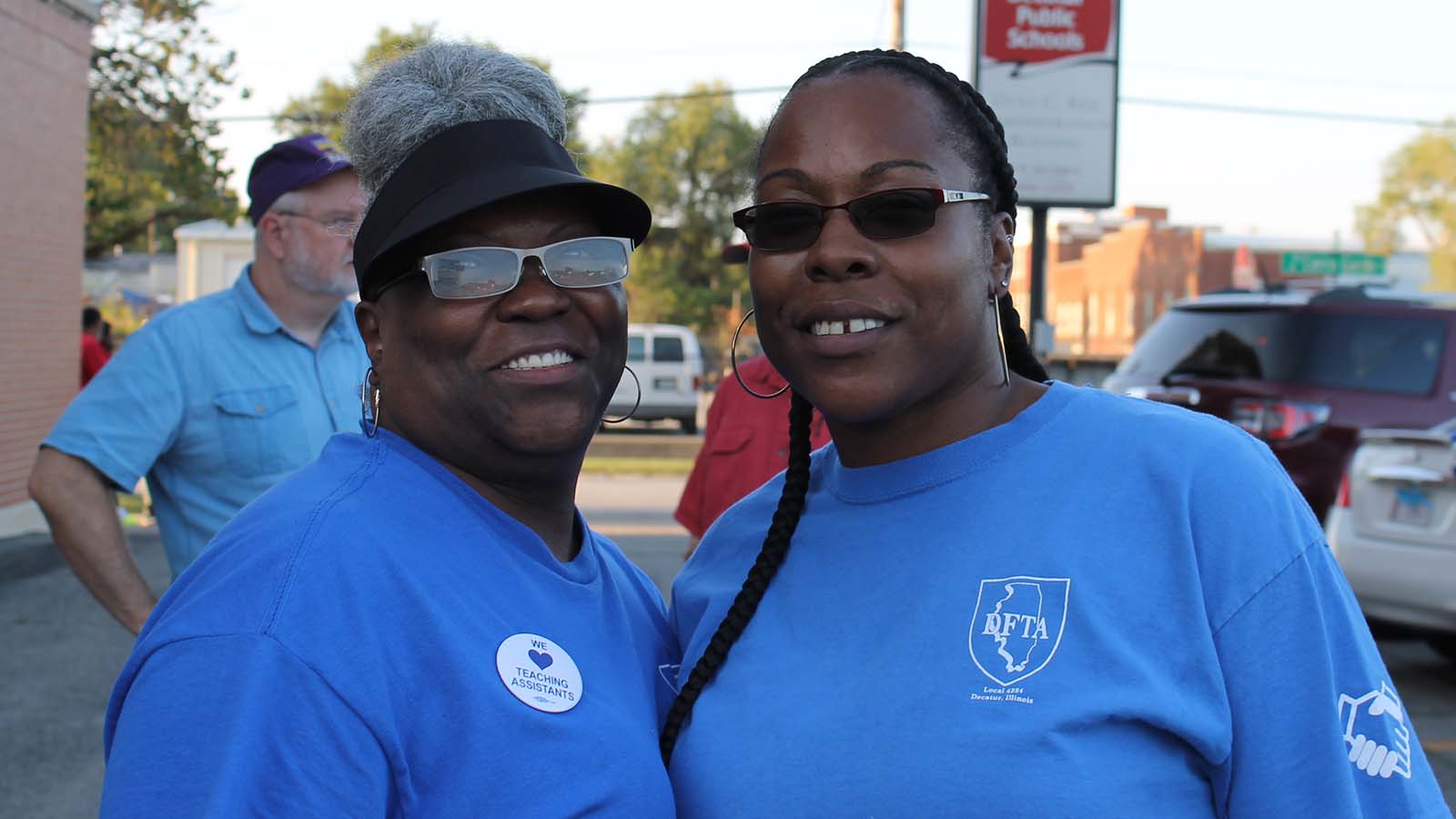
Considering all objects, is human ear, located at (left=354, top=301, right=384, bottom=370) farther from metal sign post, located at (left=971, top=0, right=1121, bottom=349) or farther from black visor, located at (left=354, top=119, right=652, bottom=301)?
metal sign post, located at (left=971, top=0, right=1121, bottom=349)

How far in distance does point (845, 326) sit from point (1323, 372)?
22.4ft

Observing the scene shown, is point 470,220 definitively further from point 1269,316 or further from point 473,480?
point 1269,316

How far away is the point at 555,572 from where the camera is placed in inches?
76.4

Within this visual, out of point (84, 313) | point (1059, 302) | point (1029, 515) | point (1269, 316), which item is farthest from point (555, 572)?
point (1059, 302)

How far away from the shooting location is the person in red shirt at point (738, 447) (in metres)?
4.64

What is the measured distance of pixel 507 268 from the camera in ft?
6.27

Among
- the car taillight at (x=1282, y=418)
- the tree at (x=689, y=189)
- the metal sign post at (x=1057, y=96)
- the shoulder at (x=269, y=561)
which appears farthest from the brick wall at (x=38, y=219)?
the tree at (x=689, y=189)

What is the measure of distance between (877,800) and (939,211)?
865 millimetres

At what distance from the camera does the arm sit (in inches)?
131

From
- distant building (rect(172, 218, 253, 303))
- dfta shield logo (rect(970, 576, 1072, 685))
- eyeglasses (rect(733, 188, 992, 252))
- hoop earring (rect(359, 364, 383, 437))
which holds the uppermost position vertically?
distant building (rect(172, 218, 253, 303))

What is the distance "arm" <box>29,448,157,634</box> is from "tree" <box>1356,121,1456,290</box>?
50893 mm

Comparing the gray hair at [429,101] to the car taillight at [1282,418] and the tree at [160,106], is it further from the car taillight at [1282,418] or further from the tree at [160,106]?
the tree at [160,106]

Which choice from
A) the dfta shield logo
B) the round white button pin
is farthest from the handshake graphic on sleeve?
the round white button pin

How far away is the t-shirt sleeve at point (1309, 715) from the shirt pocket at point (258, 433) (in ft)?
8.56
